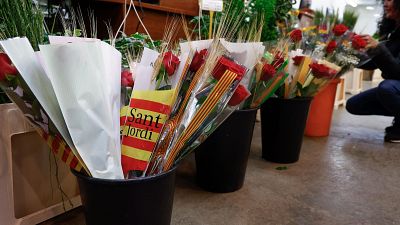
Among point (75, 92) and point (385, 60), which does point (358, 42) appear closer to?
point (385, 60)

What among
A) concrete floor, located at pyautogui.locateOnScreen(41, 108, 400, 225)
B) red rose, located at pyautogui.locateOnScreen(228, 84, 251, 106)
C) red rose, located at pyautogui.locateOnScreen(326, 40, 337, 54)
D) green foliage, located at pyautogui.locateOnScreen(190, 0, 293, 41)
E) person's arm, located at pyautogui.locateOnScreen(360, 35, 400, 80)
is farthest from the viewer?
person's arm, located at pyautogui.locateOnScreen(360, 35, 400, 80)

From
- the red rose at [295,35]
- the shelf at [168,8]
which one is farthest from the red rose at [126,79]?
the red rose at [295,35]

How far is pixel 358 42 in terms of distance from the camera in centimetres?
204

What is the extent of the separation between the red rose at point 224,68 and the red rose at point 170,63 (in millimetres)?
98

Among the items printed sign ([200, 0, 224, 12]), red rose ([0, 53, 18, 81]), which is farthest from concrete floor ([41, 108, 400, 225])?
printed sign ([200, 0, 224, 12])

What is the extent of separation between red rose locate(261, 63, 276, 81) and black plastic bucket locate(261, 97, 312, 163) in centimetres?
38

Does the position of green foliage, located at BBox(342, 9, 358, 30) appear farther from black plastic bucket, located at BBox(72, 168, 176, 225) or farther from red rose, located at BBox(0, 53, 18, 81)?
red rose, located at BBox(0, 53, 18, 81)

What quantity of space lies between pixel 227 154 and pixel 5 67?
92 centimetres

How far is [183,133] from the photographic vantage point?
→ 0.81 m

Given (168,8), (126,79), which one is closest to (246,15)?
(168,8)

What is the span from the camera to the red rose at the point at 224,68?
813 mm

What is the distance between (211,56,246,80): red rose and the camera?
0.81 m

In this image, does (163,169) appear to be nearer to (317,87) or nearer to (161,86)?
(161,86)

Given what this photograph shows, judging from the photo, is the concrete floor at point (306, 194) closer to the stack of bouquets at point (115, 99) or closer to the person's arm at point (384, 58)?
the stack of bouquets at point (115, 99)
